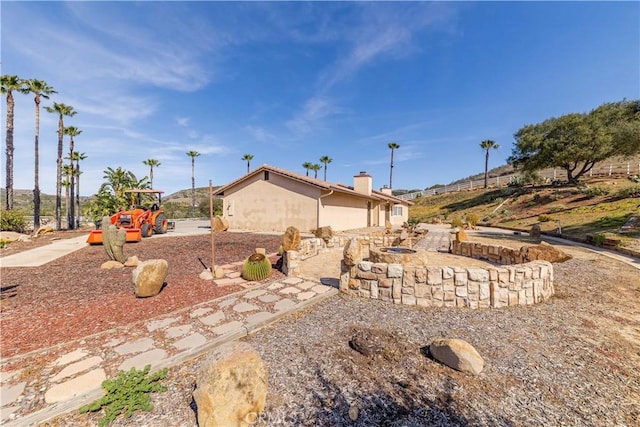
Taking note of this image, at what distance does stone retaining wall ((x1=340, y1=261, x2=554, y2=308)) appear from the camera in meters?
5.08

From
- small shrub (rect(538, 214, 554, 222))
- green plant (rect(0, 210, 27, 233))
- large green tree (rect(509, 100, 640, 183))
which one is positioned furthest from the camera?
large green tree (rect(509, 100, 640, 183))

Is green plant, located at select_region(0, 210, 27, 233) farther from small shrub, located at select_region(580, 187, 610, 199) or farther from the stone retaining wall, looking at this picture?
small shrub, located at select_region(580, 187, 610, 199)

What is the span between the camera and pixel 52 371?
2953 millimetres

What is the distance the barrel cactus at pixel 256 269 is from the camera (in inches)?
259

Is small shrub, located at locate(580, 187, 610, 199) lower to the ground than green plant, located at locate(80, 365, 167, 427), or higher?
higher

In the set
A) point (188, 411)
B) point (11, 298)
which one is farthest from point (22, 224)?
point (188, 411)

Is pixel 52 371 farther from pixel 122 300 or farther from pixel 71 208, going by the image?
pixel 71 208

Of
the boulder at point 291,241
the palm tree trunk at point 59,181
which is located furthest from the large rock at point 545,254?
the palm tree trunk at point 59,181

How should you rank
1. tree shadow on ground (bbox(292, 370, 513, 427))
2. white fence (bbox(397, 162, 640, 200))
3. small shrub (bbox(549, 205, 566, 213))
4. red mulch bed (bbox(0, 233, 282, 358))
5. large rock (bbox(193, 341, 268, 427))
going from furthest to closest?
white fence (bbox(397, 162, 640, 200))
small shrub (bbox(549, 205, 566, 213))
red mulch bed (bbox(0, 233, 282, 358))
tree shadow on ground (bbox(292, 370, 513, 427))
large rock (bbox(193, 341, 268, 427))

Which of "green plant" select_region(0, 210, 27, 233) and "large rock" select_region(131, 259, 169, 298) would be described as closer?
"large rock" select_region(131, 259, 169, 298)

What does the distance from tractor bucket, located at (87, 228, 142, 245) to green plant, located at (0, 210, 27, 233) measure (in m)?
8.67

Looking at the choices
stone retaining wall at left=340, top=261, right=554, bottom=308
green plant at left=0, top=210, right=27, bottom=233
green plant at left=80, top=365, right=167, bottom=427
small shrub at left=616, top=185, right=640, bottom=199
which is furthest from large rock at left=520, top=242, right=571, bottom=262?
green plant at left=0, top=210, right=27, bottom=233

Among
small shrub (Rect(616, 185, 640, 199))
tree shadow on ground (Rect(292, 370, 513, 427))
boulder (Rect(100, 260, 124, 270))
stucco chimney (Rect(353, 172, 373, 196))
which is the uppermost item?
stucco chimney (Rect(353, 172, 373, 196))

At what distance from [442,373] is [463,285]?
2.53 m
